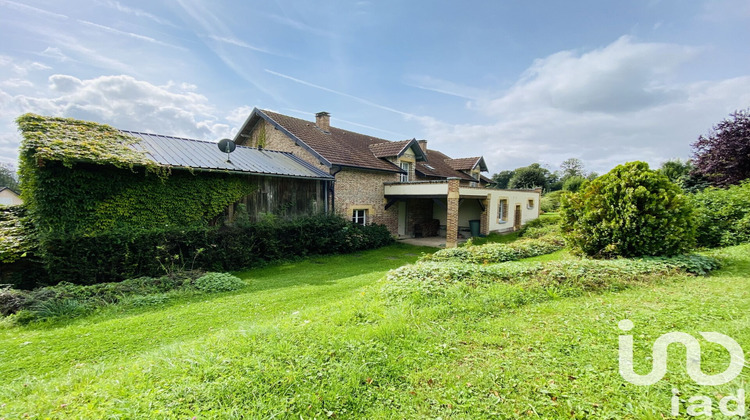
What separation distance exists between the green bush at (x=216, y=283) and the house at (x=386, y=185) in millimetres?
7132

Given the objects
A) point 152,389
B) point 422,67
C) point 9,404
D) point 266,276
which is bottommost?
point 266,276

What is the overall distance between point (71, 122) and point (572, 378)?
1396 centimetres

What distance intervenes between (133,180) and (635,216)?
13379 mm

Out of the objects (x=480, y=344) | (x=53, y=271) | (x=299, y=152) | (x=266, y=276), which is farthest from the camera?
(x=299, y=152)

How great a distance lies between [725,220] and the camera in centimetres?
967

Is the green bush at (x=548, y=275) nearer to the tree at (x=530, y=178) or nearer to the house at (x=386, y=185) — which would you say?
the house at (x=386, y=185)

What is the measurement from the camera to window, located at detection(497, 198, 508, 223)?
19728 mm

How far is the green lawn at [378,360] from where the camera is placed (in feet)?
8.20

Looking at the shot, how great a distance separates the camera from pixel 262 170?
1196cm

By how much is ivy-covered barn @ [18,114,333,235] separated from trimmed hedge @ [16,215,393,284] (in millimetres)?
587

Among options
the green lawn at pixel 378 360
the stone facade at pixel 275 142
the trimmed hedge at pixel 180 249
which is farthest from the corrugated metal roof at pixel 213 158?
the green lawn at pixel 378 360

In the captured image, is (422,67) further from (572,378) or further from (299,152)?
(572,378)

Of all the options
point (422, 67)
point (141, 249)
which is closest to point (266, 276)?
point (141, 249)

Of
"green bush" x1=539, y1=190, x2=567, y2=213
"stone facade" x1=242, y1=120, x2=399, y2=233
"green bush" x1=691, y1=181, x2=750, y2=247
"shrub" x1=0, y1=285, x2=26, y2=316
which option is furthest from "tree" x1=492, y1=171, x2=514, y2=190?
"shrub" x1=0, y1=285, x2=26, y2=316
